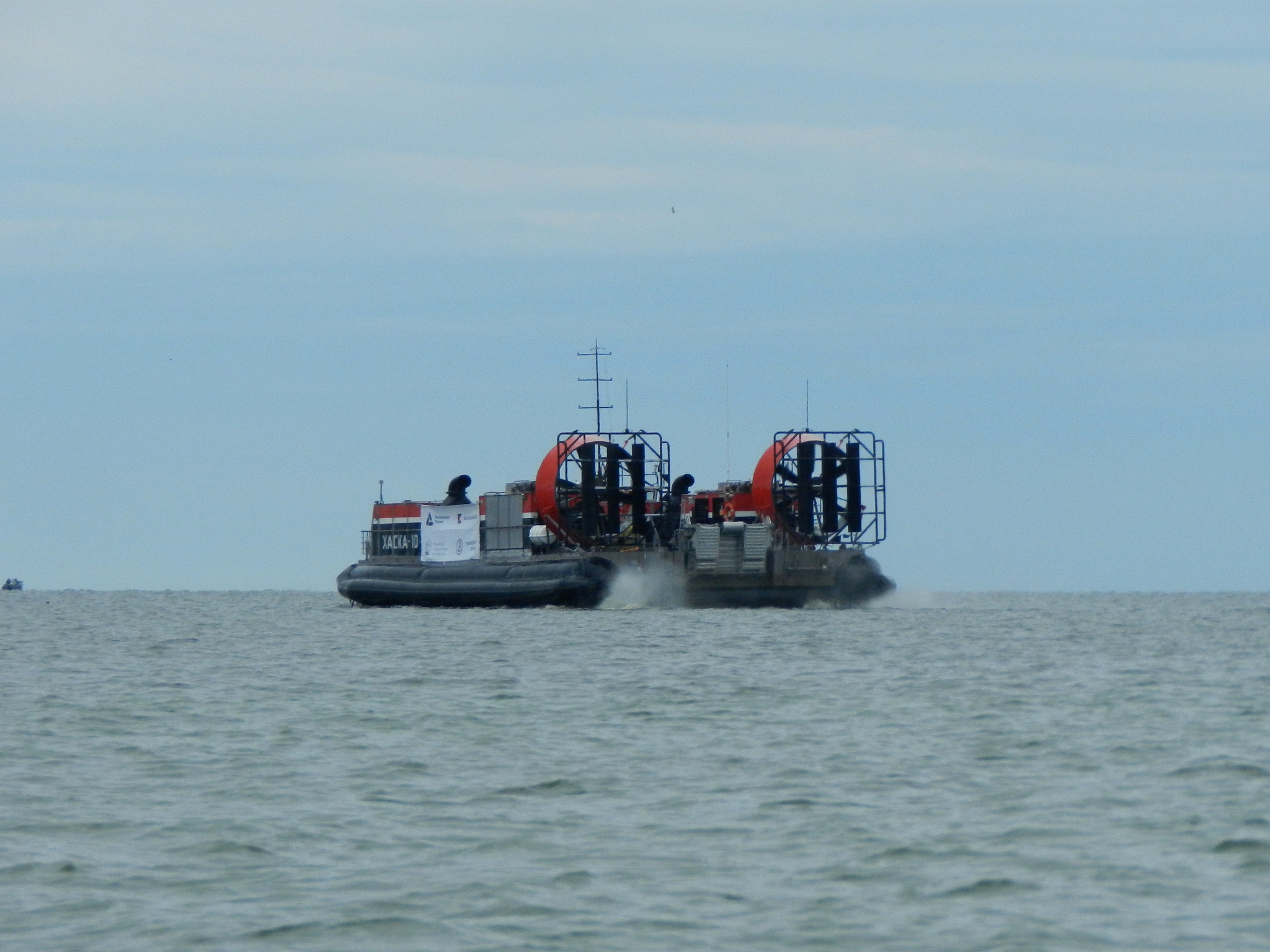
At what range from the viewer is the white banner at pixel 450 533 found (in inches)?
1794

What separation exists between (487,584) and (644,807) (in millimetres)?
31493

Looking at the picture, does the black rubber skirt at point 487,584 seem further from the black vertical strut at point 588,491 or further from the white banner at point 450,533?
the black vertical strut at point 588,491

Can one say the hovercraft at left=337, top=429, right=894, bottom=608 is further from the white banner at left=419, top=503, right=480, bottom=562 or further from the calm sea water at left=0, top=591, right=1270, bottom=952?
the calm sea water at left=0, top=591, right=1270, bottom=952

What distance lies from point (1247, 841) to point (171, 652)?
24.1m

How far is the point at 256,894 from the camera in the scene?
380 inches

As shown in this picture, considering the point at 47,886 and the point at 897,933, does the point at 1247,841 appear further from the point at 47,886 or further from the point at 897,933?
the point at 47,886

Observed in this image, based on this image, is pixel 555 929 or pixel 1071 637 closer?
pixel 555 929

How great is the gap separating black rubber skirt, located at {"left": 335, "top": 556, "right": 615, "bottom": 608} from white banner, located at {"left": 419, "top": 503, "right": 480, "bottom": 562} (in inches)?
15.7

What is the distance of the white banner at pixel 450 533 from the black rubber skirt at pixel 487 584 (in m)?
0.40

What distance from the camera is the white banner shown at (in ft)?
149

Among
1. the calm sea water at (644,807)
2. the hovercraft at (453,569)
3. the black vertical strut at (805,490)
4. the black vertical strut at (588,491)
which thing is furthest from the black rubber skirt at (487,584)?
the calm sea water at (644,807)

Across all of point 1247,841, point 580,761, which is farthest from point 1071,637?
point 1247,841

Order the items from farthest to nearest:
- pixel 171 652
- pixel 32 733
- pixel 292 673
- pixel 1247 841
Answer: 1. pixel 171 652
2. pixel 292 673
3. pixel 32 733
4. pixel 1247 841

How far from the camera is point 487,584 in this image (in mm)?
43594
